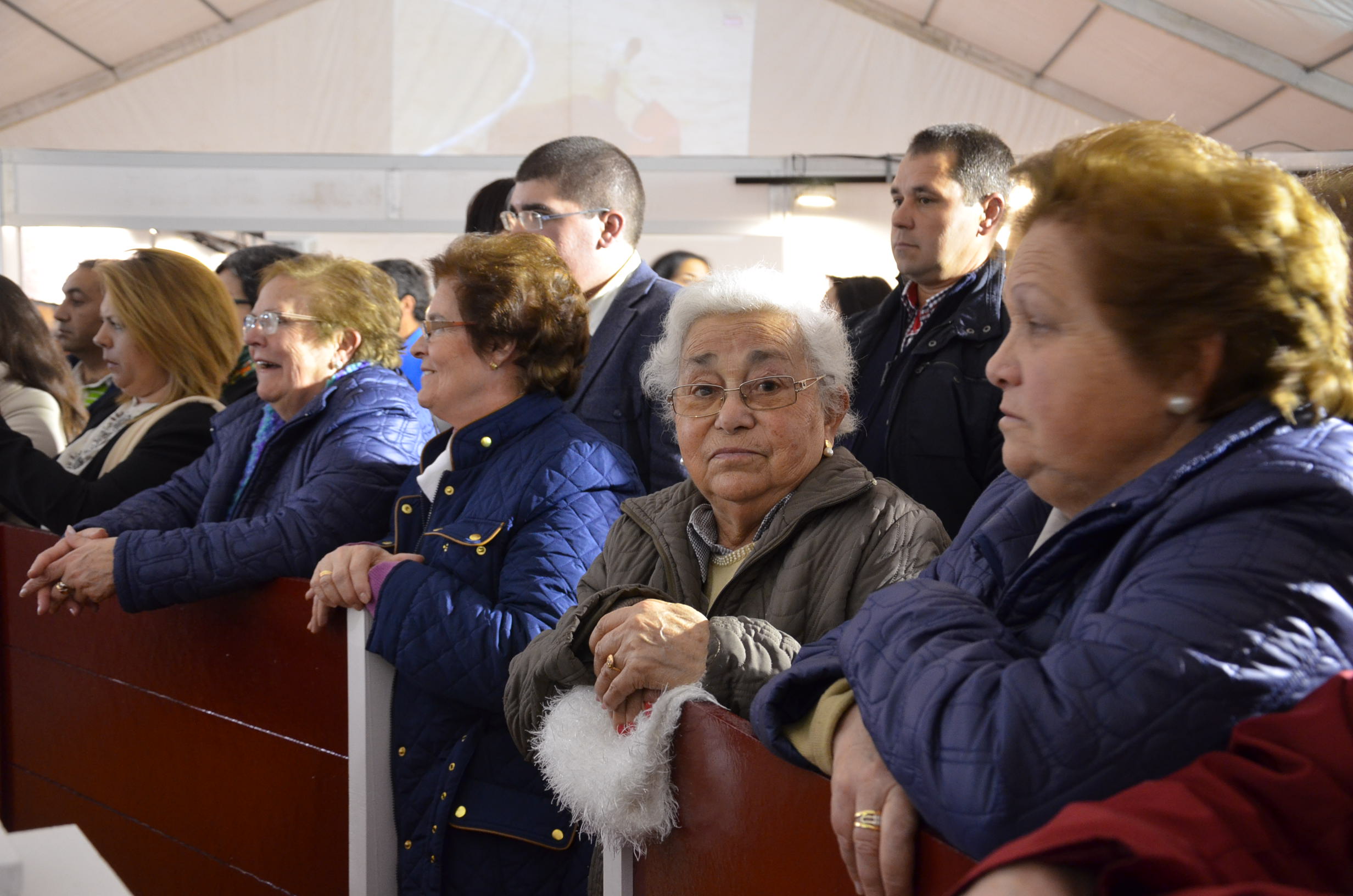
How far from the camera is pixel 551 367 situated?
245 centimetres

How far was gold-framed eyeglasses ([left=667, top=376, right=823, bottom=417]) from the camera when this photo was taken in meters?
1.88

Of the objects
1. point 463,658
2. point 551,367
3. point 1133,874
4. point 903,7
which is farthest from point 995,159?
point 903,7

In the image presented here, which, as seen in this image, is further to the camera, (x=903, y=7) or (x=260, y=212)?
(x=903, y=7)

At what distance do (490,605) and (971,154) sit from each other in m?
1.59

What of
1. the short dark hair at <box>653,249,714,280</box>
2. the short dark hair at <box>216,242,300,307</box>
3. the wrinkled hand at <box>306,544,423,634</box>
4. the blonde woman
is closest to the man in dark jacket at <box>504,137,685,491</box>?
the wrinkled hand at <box>306,544,423,634</box>

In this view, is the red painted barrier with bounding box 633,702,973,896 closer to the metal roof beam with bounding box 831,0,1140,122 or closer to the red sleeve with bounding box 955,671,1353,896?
the red sleeve with bounding box 955,671,1353,896

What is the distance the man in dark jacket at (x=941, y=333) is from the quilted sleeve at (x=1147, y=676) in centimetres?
140

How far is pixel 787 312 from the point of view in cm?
195

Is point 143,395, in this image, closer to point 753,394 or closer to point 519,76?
point 753,394

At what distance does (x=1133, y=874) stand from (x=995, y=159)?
2.36 metres

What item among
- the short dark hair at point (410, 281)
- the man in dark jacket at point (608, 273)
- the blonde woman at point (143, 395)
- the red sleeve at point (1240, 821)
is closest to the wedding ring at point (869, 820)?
the red sleeve at point (1240, 821)

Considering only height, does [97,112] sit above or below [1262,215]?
above

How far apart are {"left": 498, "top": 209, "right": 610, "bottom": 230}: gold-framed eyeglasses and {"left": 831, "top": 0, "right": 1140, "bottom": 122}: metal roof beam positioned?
5.57 m

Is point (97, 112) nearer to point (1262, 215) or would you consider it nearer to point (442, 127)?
point (442, 127)
